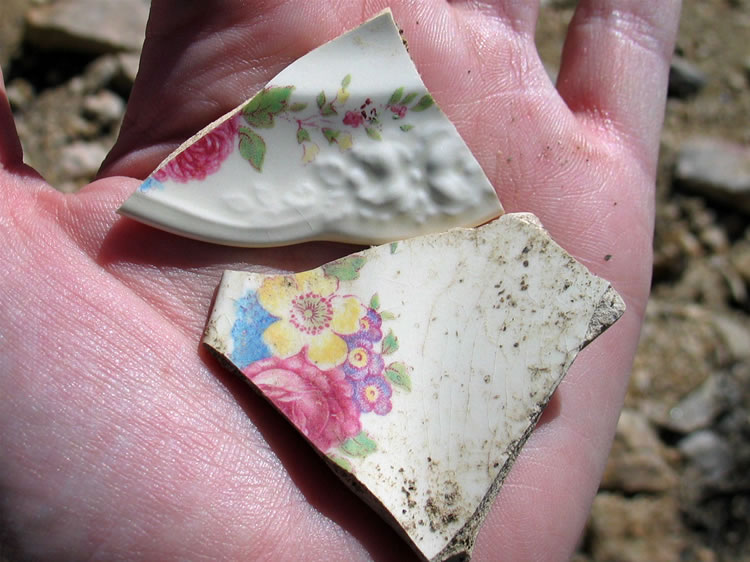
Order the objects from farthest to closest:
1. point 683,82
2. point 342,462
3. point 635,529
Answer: point 683,82, point 635,529, point 342,462

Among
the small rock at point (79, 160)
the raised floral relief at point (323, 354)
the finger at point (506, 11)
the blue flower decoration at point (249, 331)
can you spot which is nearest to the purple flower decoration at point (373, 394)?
the raised floral relief at point (323, 354)

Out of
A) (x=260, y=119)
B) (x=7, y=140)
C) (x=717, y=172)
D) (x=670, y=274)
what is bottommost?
(x=670, y=274)

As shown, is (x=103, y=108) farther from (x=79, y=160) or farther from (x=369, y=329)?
(x=369, y=329)

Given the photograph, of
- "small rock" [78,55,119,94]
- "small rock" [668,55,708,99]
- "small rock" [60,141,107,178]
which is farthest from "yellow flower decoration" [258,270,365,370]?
"small rock" [668,55,708,99]

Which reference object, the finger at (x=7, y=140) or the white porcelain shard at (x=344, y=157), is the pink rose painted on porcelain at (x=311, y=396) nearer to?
the white porcelain shard at (x=344, y=157)

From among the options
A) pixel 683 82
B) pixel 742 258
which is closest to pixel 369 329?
pixel 742 258

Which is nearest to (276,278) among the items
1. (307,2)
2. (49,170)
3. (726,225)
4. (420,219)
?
(420,219)
